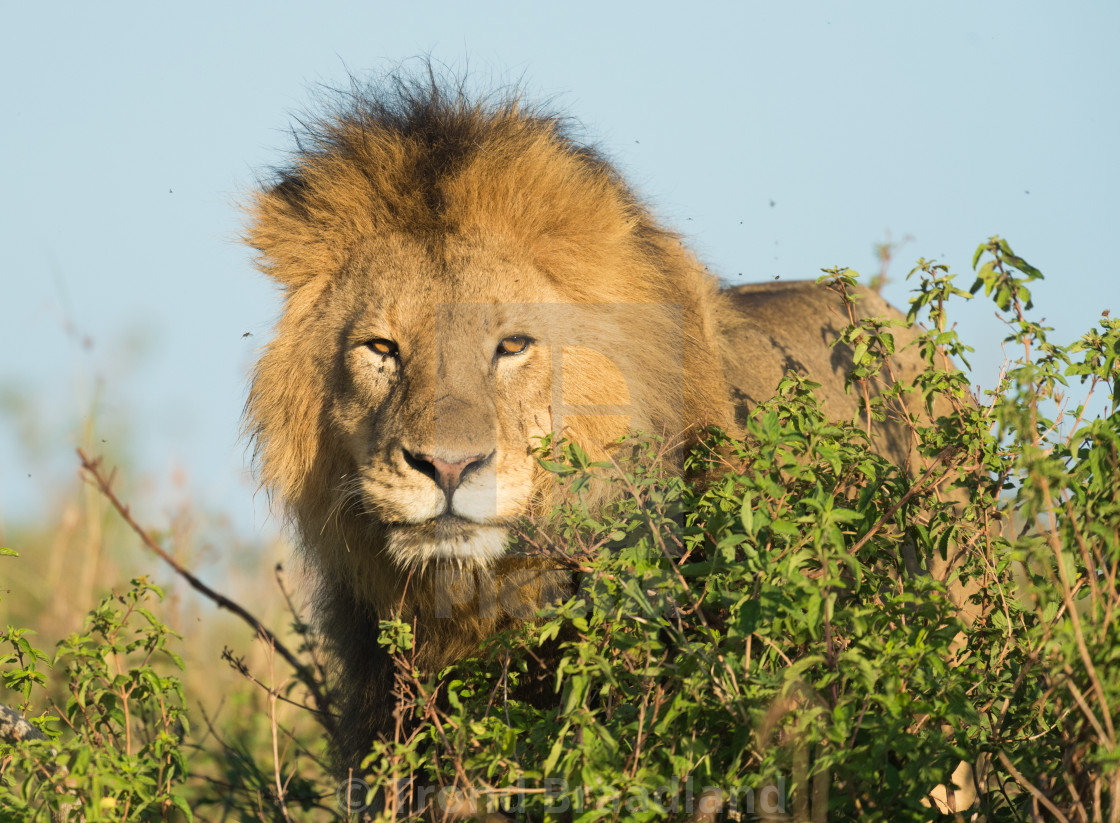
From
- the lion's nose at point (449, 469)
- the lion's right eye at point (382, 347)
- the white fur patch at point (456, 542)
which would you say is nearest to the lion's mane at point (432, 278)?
the lion's right eye at point (382, 347)

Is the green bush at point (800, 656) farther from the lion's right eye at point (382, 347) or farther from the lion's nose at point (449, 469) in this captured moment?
the lion's right eye at point (382, 347)

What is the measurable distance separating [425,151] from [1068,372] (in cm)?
253

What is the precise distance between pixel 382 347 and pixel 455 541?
0.93 m

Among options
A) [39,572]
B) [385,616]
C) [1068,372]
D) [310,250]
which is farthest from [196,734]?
[1068,372]

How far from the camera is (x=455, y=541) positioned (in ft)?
12.0

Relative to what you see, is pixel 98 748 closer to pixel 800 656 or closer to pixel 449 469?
pixel 449 469

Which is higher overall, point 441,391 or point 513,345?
point 513,345

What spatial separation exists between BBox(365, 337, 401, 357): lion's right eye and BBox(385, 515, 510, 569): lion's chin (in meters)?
0.76

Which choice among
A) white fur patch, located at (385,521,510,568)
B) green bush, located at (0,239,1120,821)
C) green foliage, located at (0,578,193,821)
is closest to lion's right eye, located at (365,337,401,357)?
white fur patch, located at (385,521,510,568)

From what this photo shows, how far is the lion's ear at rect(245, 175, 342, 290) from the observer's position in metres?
4.57

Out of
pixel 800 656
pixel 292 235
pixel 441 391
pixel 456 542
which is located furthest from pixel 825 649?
pixel 292 235

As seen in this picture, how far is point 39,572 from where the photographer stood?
8.62m

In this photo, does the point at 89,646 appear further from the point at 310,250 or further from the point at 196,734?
the point at 196,734

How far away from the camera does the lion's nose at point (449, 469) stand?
364cm
